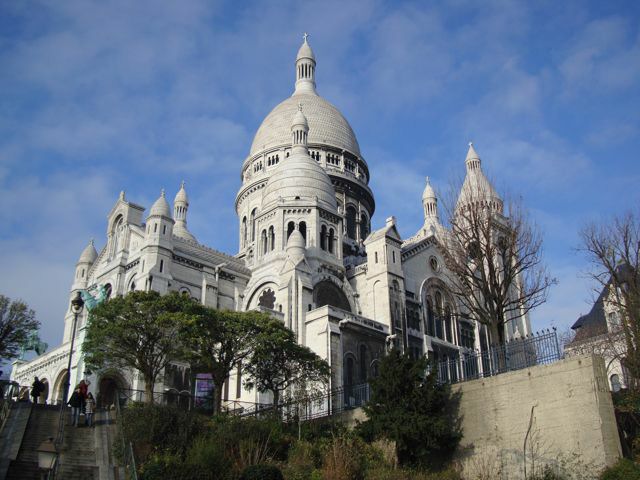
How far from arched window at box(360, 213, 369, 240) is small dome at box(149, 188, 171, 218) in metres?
25.3

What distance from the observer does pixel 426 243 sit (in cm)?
6062

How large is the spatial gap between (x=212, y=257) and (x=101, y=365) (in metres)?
24.0

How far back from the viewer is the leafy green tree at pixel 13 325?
47250 mm

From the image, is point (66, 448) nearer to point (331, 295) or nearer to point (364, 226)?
point (331, 295)

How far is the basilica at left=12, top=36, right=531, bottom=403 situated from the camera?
48031 millimetres

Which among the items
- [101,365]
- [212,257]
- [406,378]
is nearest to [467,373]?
[406,378]

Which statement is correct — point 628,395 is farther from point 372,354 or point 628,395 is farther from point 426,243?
point 426,243

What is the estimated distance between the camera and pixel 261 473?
21.9 meters

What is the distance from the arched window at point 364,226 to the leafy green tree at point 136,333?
133ft

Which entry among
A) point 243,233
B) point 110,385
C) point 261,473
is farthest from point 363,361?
point 243,233

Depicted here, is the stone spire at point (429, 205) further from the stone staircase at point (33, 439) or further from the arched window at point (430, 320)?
the stone staircase at point (33, 439)

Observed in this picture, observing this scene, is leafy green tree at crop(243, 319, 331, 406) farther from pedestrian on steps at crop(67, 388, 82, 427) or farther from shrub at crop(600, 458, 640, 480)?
shrub at crop(600, 458, 640, 480)

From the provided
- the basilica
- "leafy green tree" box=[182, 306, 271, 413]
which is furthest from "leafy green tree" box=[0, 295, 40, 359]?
"leafy green tree" box=[182, 306, 271, 413]

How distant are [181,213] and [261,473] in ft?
198
